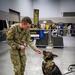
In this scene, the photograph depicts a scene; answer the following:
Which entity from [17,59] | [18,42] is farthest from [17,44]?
[17,59]

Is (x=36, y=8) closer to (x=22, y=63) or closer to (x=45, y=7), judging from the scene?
(x=45, y=7)

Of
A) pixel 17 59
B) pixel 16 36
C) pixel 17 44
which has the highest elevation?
pixel 16 36

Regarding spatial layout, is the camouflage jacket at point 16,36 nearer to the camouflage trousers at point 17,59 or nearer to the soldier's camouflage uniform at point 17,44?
the soldier's camouflage uniform at point 17,44

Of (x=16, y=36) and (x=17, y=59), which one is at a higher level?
(x=16, y=36)

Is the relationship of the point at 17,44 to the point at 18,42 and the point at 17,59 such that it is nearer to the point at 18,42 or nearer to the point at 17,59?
the point at 18,42

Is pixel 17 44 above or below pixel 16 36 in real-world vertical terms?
below

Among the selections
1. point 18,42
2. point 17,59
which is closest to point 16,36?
point 18,42

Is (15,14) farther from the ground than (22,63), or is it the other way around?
(15,14)

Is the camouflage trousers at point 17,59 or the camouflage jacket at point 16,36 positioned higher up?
the camouflage jacket at point 16,36

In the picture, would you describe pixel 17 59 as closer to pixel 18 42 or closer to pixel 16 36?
pixel 18 42

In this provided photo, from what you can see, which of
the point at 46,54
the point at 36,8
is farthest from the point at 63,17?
the point at 46,54

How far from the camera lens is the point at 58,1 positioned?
63.9 ft

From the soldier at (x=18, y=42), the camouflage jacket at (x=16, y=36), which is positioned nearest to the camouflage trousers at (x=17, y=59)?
the soldier at (x=18, y=42)

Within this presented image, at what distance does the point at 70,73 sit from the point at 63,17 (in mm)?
16181
